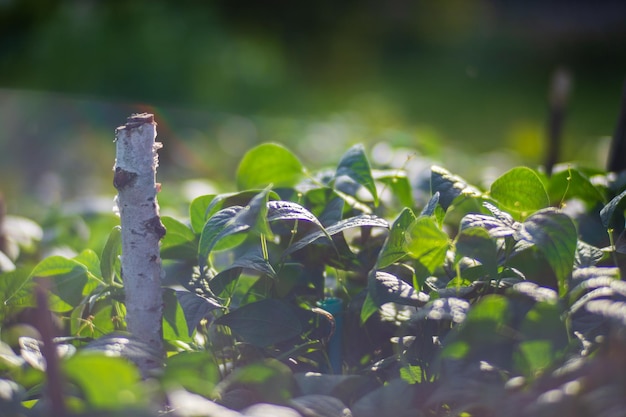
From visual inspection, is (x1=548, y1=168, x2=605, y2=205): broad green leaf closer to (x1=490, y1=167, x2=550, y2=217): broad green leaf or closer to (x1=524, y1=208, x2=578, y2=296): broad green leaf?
(x1=490, y1=167, x2=550, y2=217): broad green leaf

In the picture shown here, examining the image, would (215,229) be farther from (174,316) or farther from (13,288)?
(13,288)

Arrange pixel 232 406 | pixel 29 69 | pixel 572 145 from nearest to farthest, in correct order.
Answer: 1. pixel 232 406
2. pixel 572 145
3. pixel 29 69

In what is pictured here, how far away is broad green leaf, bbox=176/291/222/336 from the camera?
2.36ft

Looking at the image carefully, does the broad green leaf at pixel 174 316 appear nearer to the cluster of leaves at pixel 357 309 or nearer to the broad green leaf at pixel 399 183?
the cluster of leaves at pixel 357 309

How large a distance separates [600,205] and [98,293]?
29.0 inches

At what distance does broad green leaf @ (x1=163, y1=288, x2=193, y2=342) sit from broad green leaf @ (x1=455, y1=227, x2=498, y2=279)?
1.11 ft

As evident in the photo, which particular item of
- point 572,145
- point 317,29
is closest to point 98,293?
point 572,145

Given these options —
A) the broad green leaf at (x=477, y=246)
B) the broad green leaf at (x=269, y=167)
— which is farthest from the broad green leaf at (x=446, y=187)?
the broad green leaf at (x=269, y=167)

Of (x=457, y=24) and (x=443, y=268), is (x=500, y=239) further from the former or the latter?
(x=457, y=24)

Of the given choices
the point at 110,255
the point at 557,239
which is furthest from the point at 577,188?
the point at 110,255

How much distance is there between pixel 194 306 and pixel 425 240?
0.27 metres

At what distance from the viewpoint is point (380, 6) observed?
782 centimetres

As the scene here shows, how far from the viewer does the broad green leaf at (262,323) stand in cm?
75

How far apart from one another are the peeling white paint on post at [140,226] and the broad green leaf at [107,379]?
8.6 inches
